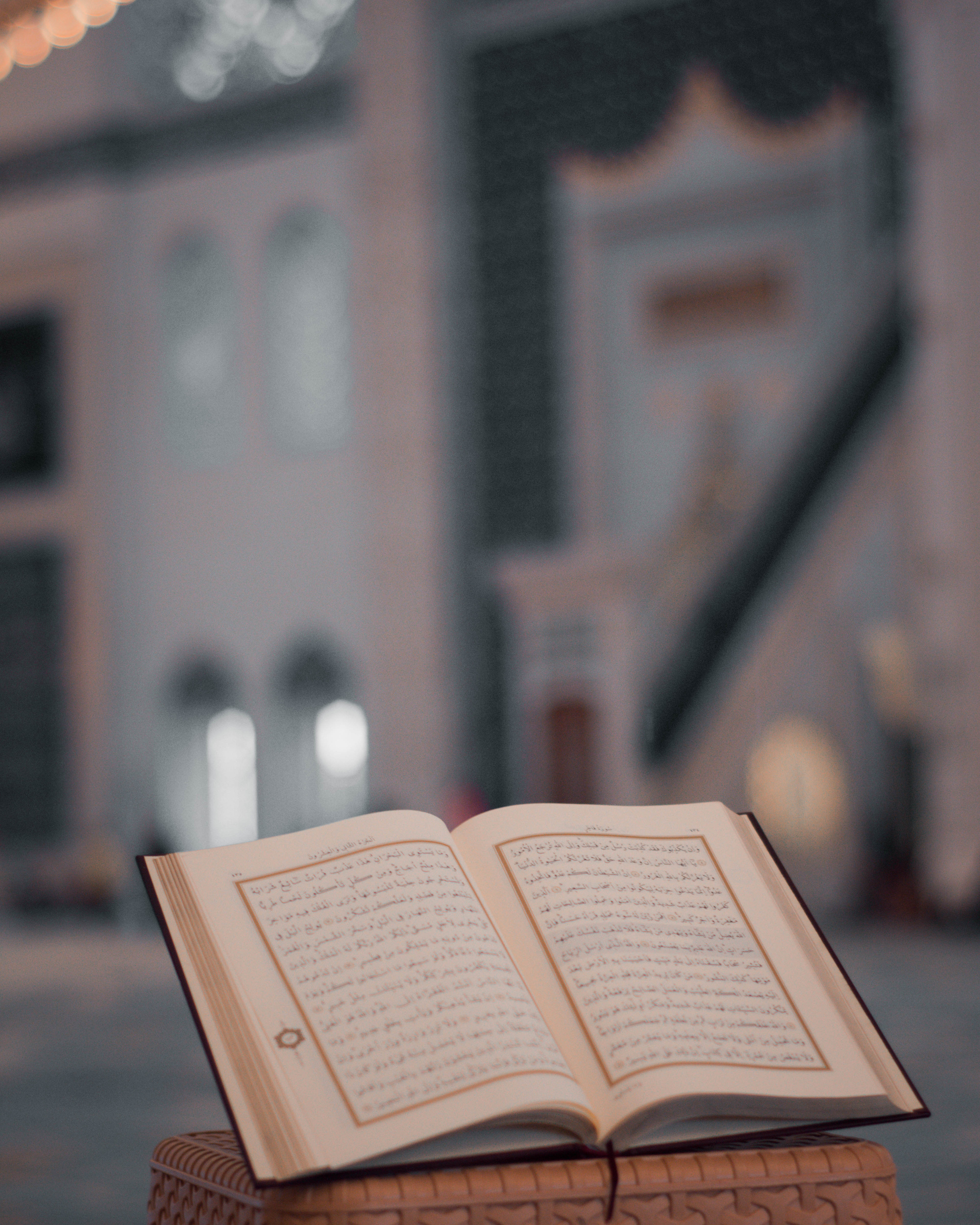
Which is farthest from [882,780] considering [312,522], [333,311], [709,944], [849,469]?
[709,944]

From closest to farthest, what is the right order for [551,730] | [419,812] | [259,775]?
[419,812]
[551,730]
[259,775]

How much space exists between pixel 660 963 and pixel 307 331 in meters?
11.5

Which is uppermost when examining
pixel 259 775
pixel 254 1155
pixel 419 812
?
pixel 419 812

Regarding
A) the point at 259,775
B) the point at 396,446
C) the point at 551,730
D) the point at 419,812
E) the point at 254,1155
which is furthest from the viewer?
the point at 259,775

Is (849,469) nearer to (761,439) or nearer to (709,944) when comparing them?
(761,439)

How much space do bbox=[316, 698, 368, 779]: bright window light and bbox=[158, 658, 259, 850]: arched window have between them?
0.66 meters

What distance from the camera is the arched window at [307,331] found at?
476 inches

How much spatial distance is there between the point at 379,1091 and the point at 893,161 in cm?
998

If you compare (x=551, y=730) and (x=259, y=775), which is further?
(x=259, y=775)

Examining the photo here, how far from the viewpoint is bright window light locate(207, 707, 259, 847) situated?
1239 centimetres

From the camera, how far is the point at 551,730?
10391mm

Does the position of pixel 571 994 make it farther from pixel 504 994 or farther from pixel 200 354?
pixel 200 354

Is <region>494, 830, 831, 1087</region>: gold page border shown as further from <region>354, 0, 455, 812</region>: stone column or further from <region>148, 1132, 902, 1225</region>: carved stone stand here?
<region>354, 0, 455, 812</region>: stone column

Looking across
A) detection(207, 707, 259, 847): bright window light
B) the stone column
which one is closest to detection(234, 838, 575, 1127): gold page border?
the stone column
